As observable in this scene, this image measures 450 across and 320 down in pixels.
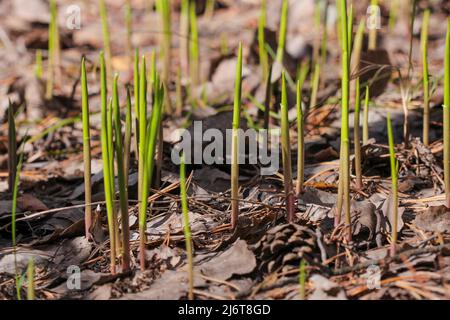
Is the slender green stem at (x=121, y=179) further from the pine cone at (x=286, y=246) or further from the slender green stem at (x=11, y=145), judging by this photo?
the slender green stem at (x=11, y=145)

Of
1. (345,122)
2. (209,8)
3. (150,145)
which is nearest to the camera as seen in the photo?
(150,145)

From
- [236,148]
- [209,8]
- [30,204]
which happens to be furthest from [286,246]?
[209,8]

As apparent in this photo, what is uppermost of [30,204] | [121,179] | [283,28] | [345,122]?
[283,28]

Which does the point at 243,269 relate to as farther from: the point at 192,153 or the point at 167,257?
the point at 192,153

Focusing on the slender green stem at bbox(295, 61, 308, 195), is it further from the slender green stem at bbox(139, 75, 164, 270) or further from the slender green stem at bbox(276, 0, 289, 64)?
the slender green stem at bbox(276, 0, 289, 64)

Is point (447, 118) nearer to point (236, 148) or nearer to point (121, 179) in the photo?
point (236, 148)

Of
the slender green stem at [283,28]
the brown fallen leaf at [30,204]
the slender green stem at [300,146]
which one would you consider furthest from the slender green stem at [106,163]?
the slender green stem at [283,28]

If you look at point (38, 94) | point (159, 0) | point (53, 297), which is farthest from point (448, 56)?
point (38, 94)

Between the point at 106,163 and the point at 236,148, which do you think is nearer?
the point at 106,163
